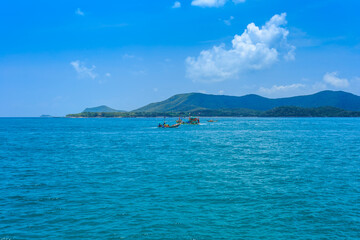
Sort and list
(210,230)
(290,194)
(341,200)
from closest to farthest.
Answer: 1. (210,230)
2. (341,200)
3. (290,194)

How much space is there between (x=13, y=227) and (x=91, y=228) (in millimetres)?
5834

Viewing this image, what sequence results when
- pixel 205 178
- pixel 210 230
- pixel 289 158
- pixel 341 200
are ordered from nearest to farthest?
pixel 210 230 → pixel 341 200 → pixel 205 178 → pixel 289 158

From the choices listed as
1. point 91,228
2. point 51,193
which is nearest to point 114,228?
point 91,228

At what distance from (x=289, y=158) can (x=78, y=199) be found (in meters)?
36.8

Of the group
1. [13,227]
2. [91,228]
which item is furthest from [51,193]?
[91,228]

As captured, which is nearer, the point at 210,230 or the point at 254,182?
the point at 210,230

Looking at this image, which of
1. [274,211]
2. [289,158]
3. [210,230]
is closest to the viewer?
[210,230]

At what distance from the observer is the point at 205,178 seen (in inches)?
1326

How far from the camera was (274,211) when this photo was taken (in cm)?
2270

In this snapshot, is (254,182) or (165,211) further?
(254,182)

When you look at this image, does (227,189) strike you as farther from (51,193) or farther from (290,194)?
(51,193)

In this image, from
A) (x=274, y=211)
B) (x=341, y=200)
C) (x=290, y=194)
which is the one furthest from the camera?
(x=290, y=194)

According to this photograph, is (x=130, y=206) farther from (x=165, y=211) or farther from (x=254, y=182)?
(x=254, y=182)

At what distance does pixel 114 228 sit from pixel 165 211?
4.70 m
